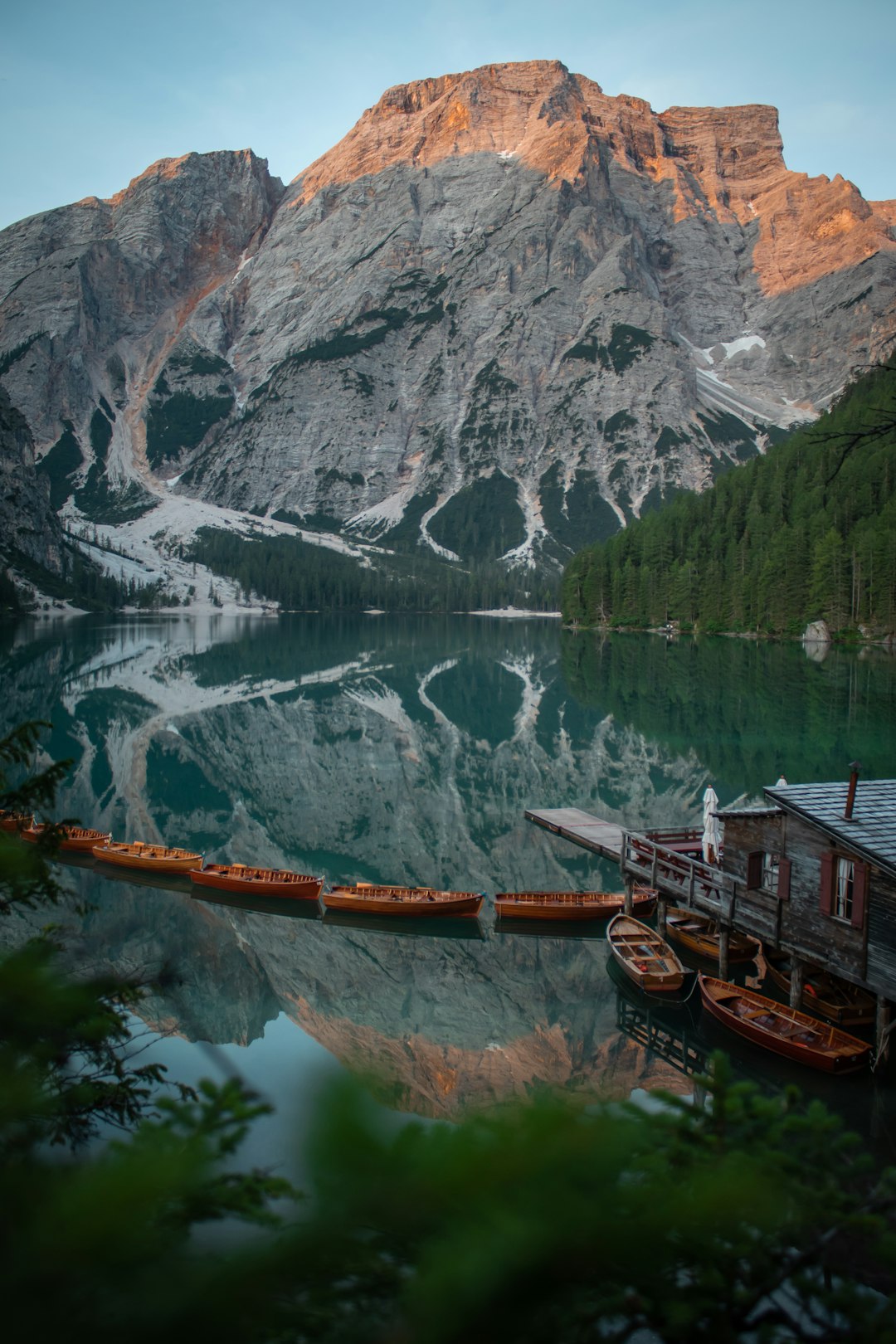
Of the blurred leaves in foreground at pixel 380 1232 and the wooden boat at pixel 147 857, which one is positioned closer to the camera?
the blurred leaves in foreground at pixel 380 1232

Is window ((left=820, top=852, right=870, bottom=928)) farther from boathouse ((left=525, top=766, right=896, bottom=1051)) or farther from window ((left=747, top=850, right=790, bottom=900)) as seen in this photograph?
window ((left=747, top=850, right=790, bottom=900))

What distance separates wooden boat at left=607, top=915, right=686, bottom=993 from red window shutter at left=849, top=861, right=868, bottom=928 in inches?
157

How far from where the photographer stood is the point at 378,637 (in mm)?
120188

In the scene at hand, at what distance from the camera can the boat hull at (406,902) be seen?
20.7 m

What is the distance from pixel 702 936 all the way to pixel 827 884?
5254 millimetres

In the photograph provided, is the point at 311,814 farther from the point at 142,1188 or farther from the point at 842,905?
the point at 142,1188

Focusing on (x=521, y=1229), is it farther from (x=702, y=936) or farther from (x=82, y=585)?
(x=82, y=585)

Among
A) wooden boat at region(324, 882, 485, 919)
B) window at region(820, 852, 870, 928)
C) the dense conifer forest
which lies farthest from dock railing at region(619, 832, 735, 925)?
the dense conifer forest

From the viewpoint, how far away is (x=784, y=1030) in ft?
45.2

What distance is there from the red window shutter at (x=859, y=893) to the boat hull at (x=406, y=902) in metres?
9.50

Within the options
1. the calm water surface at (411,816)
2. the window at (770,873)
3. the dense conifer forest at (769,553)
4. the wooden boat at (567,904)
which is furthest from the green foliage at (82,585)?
the window at (770,873)

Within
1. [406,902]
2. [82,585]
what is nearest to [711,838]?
[406,902]

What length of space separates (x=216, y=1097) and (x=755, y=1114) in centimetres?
218

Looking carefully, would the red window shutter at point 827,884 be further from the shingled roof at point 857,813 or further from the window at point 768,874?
the window at point 768,874
